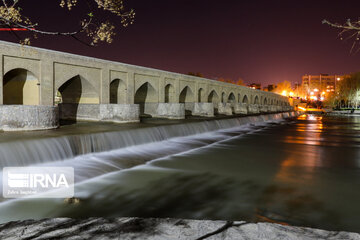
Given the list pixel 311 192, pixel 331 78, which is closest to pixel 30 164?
pixel 311 192

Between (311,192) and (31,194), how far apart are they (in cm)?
465

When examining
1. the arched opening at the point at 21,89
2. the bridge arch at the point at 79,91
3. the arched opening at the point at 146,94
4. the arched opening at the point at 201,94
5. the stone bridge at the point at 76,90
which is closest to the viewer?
the stone bridge at the point at 76,90

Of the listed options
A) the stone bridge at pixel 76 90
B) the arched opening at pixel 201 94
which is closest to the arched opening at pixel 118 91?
the stone bridge at pixel 76 90

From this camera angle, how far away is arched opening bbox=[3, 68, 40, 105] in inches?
637

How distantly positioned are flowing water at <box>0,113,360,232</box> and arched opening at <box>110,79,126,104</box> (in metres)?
9.82

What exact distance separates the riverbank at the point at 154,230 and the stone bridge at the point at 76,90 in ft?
23.7

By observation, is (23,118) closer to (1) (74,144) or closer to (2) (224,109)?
(1) (74,144)

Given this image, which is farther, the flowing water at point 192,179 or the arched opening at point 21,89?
the arched opening at point 21,89

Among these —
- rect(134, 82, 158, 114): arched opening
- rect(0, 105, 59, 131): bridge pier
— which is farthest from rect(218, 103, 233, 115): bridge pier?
rect(0, 105, 59, 131): bridge pier

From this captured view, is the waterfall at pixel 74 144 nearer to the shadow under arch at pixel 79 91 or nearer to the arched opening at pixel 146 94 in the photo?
the shadow under arch at pixel 79 91

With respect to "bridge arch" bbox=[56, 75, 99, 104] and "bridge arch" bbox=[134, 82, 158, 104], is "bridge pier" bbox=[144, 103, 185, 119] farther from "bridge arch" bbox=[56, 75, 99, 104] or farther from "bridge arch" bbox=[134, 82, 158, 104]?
"bridge arch" bbox=[134, 82, 158, 104]

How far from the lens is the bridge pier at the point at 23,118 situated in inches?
363

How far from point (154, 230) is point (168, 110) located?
15.3 metres

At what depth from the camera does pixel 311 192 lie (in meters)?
5.29
